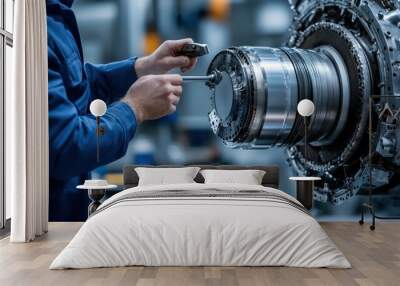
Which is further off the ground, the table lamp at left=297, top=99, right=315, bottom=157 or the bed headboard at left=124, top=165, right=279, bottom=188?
the table lamp at left=297, top=99, right=315, bottom=157

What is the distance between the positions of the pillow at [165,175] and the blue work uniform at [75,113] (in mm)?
353

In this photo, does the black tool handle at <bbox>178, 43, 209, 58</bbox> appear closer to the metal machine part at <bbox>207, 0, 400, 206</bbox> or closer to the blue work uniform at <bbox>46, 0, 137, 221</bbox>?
the metal machine part at <bbox>207, 0, 400, 206</bbox>

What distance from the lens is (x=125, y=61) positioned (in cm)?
554

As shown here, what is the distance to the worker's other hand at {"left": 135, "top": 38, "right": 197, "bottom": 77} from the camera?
216 inches

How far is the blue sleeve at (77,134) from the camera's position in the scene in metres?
5.14

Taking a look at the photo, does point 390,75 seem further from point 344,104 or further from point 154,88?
point 154,88

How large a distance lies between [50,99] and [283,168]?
7.12 feet

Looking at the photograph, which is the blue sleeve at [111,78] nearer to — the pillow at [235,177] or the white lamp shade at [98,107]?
the white lamp shade at [98,107]

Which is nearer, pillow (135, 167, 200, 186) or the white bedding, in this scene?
the white bedding

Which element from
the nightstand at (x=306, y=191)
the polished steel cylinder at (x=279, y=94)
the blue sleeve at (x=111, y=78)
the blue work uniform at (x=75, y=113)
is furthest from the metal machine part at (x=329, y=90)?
the blue work uniform at (x=75, y=113)

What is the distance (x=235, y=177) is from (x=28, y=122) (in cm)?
178

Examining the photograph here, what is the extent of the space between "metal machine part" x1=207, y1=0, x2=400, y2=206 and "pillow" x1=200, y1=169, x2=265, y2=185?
0.25m

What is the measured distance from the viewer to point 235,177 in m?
5.16

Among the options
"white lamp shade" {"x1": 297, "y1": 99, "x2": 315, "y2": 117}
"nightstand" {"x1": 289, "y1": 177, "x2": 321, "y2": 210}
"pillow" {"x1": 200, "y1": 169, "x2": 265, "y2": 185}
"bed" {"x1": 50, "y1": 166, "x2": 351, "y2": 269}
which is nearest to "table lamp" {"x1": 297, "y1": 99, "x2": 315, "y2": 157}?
"white lamp shade" {"x1": 297, "y1": 99, "x2": 315, "y2": 117}
